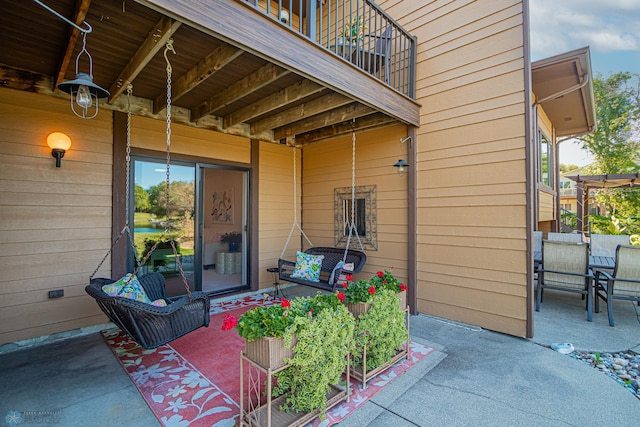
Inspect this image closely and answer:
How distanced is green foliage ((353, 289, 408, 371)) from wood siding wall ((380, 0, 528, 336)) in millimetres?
1600

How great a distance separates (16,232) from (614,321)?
7075 millimetres

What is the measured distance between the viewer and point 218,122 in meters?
4.86

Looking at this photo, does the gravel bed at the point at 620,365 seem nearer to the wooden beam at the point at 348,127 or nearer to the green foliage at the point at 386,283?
the green foliage at the point at 386,283

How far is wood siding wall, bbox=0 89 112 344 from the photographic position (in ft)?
10.4

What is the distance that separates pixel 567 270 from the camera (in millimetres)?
3941

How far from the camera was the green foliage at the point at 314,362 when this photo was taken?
1.90 m

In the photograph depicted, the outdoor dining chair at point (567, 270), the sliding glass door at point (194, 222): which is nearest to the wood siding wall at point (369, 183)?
the sliding glass door at point (194, 222)

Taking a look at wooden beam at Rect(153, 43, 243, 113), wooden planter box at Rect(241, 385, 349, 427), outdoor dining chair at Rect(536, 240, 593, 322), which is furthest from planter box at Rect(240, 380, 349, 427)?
outdoor dining chair at Rect(536, 240, 593, 322)

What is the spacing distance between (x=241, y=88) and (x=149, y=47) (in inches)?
43.7

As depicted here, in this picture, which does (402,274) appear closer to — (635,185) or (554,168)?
(554,168)

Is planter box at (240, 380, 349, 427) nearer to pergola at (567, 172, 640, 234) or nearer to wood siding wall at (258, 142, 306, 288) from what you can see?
wood siding wall at (258, 142, 306, 288)

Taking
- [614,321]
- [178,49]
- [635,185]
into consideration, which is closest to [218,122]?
[178,49]

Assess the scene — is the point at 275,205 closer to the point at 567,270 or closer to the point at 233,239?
the point at 233,239

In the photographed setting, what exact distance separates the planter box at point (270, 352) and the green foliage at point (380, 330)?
68cm
